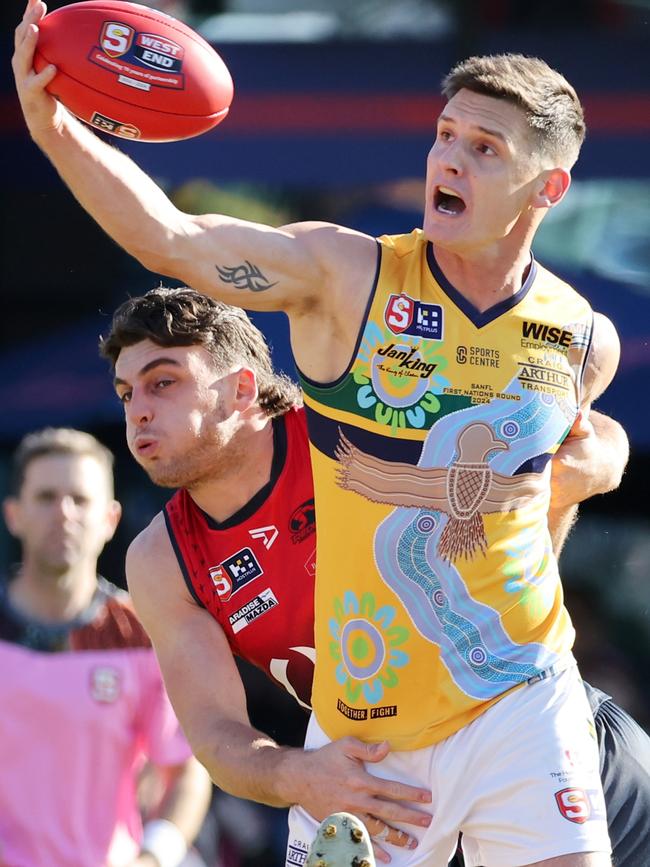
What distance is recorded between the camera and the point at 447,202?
3.98m

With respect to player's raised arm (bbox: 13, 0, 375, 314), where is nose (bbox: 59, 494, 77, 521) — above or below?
below

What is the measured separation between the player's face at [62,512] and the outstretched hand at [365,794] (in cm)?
211

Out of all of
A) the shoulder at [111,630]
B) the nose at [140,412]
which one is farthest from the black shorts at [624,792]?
the shoulder at [111,630]

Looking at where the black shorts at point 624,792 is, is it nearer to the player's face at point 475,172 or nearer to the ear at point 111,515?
the player's face at point 475,172

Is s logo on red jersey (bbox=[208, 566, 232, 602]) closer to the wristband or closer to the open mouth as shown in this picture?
the open mouth

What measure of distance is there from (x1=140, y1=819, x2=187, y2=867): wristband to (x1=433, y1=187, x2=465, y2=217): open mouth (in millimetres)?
2662

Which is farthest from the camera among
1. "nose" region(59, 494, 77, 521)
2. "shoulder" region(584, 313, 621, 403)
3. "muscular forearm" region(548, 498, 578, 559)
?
"nose" region(59, 494, 77, 521)

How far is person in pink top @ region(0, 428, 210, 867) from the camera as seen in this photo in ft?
18.4

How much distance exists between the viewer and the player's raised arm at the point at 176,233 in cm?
357

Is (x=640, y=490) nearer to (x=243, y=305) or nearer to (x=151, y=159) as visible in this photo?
(x=151, y=159)

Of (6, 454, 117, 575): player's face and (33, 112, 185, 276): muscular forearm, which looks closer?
(33, 112, 185, 276): muscular forearm

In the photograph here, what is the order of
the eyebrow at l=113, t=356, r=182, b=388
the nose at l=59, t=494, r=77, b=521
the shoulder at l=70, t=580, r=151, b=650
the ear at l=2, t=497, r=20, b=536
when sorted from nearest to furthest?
the eyebrow at l=113, t=356, r=182, b=388, the shoulder at l=70, t=580, r=151, b=650, the nose at l=59, t=494, r=77, b=521, the ear at l=2, t=497, r=20, b=536

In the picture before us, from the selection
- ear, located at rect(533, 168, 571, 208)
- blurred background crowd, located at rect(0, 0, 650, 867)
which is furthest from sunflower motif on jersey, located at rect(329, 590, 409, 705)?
blurred background crowd, located at rect(0, 0, 650, 867)

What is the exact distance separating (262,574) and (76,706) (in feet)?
4.62
